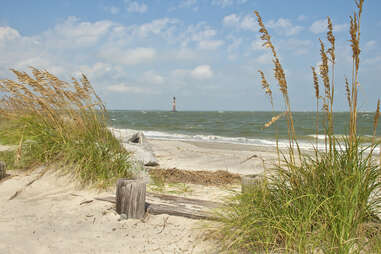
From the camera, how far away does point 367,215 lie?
2320 mm

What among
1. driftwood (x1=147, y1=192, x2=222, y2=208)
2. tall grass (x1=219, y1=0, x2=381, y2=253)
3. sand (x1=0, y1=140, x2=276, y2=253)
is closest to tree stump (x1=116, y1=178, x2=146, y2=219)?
sand (x1=0, y1=140, x2=276, y2=253)

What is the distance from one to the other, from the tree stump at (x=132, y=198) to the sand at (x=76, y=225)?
0.34 feet

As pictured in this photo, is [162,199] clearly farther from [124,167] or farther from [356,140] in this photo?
[356,140]

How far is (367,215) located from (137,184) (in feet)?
7.42

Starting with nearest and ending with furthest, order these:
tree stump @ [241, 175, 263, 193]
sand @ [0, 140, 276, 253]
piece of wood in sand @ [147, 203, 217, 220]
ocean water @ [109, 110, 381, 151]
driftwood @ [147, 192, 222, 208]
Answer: sand @ [0, 140, 276, 253] < tree stump @ [241, 175, 263, 193] < piece of wood in sand @ [147, 203, 217, 220] < driftwood @ [147, 192, 222, 208] < ocean water @ [109, 110, 381, 151]

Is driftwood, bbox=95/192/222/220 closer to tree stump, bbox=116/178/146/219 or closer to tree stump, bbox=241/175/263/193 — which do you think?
tree stump, bbox=116/178/146/219

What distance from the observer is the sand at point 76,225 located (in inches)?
107

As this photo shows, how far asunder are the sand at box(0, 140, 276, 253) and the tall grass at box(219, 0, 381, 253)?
476mm

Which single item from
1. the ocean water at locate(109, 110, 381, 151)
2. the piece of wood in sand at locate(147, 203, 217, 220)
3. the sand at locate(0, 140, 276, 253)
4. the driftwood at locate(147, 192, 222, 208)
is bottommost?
the sand at locate(0, 140, 276, 253)

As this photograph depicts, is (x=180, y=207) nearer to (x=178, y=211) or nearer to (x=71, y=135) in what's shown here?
(x=178, y=211)

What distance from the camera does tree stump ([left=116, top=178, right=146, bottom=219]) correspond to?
3.28m

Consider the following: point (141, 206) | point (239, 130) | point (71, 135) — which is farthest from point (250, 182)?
point (239, 130)

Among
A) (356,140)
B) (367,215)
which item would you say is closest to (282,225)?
(367,215)

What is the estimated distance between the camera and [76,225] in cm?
318
